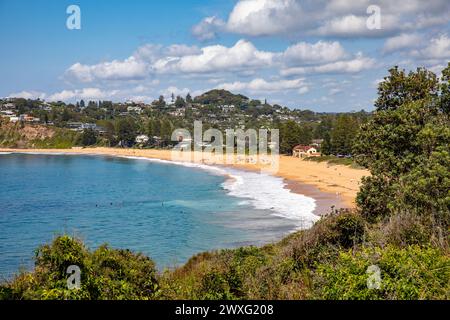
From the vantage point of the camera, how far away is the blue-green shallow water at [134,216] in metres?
32.0

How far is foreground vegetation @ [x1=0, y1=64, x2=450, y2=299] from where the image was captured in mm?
8961

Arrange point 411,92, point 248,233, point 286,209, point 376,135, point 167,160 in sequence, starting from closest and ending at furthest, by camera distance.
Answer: point 376,135, point 411,92, point 248,233, point 286,209, point 167,160

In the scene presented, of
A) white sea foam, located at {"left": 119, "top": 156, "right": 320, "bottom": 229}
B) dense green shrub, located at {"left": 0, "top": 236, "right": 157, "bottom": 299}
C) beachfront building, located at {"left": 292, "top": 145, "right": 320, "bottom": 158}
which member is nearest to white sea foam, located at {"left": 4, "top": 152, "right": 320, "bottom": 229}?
white sea foam, located at {"left": 119, "top": 156, "right": 320, "bottom": 229}

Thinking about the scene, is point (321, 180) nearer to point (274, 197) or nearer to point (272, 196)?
point (272, 196)

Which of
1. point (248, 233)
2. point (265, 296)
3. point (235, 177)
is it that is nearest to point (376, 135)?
point (265, 296)

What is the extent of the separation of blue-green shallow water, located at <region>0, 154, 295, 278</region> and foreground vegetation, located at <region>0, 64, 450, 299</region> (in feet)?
32.8

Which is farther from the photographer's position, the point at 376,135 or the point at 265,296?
the point at 376,135

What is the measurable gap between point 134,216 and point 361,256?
119ft

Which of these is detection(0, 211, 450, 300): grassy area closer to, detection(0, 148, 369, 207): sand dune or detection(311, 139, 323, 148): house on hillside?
detection(0, 148, 369, 207): sand dune

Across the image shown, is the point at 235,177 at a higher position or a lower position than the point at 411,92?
lower
